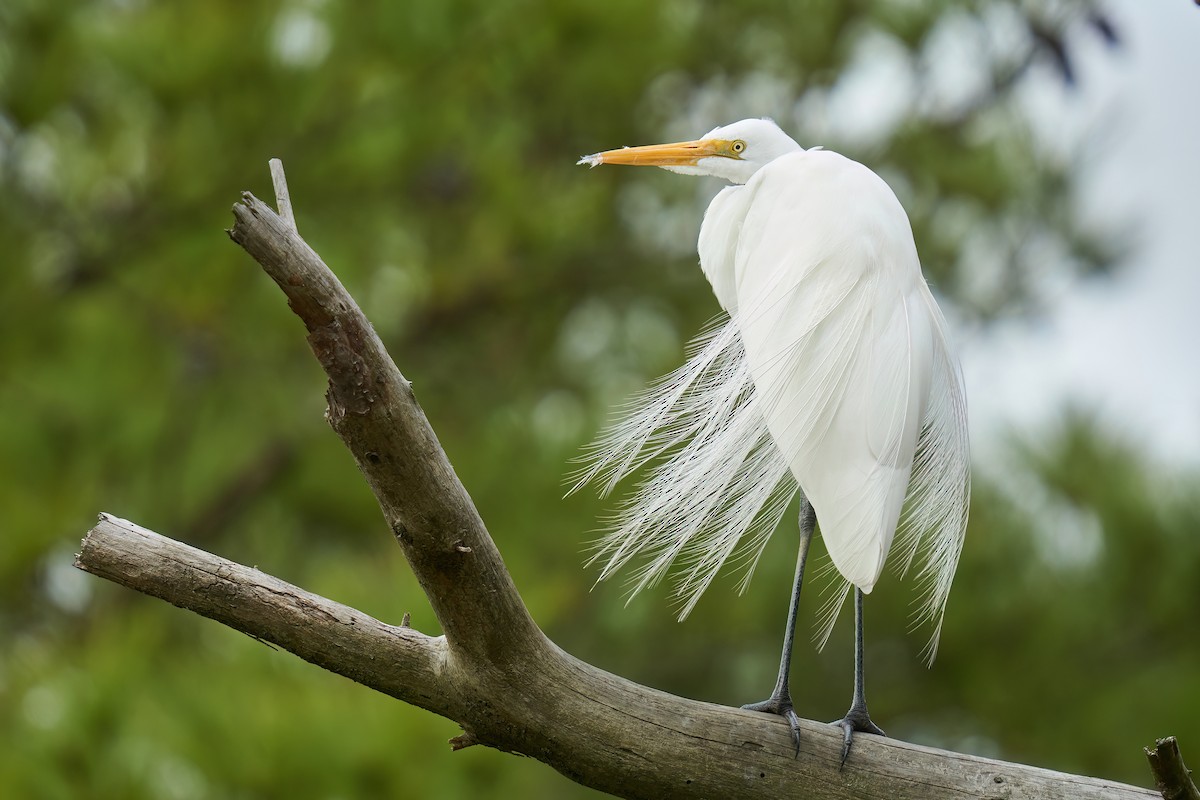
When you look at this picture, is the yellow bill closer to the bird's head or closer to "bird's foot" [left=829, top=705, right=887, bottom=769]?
the bird's head

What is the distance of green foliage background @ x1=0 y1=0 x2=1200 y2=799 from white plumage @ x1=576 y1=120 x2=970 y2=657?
1082 millimetres

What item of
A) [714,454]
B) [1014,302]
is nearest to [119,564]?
[714,454]

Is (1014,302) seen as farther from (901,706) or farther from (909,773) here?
(909,773)

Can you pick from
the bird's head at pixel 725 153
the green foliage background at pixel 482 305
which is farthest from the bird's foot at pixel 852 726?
the green foliage background at pixel 482 305

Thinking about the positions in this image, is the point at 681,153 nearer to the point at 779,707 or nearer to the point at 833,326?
the point at 833,326

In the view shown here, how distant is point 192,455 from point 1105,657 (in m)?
2.21

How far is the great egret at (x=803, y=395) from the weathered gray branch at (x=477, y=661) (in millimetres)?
63

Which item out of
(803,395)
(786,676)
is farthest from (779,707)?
(803,395)

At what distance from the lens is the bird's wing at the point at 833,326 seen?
1.12 m

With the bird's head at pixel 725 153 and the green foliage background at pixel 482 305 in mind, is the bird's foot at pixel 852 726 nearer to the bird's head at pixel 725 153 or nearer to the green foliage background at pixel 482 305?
the bird's head at pixel 725 153

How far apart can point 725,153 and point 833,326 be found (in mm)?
227

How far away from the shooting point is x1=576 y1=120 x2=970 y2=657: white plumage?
1.12m

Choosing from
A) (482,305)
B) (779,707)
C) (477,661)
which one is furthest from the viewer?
(482,305)

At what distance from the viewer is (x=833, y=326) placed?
3.91 feet
